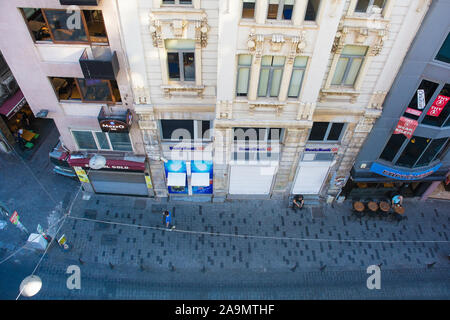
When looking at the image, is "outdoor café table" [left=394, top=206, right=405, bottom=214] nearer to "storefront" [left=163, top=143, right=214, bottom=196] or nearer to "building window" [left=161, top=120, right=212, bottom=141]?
"storefront" [left=163, top=143, right=214, bottom=196]

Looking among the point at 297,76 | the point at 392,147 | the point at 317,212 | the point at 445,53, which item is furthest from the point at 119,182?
the point at 445,53

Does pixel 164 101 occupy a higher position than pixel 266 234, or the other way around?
pixel 164 101

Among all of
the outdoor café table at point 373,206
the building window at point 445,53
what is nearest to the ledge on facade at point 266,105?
the building window at point 445,53

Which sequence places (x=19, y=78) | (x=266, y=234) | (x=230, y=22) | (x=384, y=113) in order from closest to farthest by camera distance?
1. (x=230, y=22)
2. (x=19, y=78)
3. (x=384, y=113)
4. (x=266, y=234)

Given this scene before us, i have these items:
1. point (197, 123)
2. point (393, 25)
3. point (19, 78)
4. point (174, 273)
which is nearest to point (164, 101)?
point (197, 123)

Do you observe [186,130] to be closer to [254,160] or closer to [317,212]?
[254,160]

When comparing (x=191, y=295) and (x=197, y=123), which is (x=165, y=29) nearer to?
(x=197, y=123)

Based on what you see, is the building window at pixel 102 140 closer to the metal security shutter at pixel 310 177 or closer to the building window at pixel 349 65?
the metal security shutter at pixel 310 177
